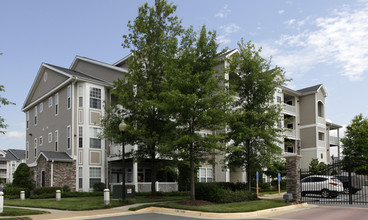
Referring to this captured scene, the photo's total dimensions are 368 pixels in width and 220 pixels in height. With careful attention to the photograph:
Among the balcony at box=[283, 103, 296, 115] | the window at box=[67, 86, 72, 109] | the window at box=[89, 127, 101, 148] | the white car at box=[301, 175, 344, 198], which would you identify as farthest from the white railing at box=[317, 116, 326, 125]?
the window at box=[67, 86, 72, 109]

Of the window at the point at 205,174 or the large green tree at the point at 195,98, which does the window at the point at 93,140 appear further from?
the large green tree at the point at 195,98

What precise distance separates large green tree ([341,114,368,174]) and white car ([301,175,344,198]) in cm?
1952

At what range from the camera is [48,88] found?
37938 millimetres

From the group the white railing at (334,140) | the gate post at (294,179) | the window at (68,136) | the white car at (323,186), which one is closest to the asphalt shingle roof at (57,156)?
the window at (68,136)

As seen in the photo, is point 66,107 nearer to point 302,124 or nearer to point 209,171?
point 209,171

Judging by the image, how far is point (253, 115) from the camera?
73.8 ft

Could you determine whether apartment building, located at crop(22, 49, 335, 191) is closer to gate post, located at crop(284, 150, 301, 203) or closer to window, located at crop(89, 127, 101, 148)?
window, located at crop(89, 127, 101, 148)

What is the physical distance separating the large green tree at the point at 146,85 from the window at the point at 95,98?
23.6 feet

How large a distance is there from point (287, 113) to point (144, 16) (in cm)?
2861

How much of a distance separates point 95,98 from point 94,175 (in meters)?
6.83

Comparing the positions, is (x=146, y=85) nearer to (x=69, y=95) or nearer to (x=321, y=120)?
(x=69, y=95)

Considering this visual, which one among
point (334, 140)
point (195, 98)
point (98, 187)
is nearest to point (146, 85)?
point (195, 98)

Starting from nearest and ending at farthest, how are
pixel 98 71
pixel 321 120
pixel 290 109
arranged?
pixel 98 71 → pixel 290 109 → pixel 321 120

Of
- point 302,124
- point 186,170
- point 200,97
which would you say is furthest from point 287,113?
point 200,97
